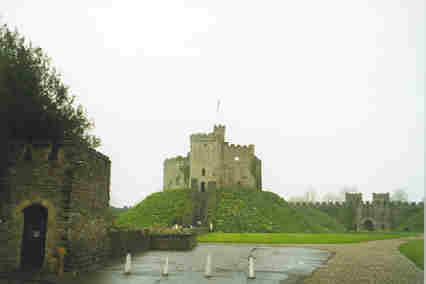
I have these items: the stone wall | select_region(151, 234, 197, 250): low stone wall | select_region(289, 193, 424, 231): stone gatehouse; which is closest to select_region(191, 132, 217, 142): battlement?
the stone wall

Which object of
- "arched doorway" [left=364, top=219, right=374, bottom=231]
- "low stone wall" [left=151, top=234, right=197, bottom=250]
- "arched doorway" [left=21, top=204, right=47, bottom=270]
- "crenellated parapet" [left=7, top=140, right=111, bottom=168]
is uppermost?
"crenellated parapet" [left=7, top=140, right=111, bottom=168]

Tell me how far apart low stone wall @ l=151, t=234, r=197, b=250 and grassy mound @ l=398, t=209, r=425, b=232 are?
172 feet

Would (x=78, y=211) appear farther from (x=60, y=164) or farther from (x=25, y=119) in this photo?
(x=25, y=119)

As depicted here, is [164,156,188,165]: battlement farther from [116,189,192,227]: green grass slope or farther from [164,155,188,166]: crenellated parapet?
[116,189,192,227]: green grass slope

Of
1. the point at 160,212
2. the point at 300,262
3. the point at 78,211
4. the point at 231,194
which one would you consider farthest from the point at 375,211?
the point at 78,211

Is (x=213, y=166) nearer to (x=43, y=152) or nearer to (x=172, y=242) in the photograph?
(x=172, y=242)

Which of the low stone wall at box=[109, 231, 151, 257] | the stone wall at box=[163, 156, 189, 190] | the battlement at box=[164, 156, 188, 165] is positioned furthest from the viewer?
the battlement at box=[164, 156, 188, 165]

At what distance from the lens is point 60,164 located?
14.5 m

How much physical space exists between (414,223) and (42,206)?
66.0 meters

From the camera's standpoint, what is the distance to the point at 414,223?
66.7 metres

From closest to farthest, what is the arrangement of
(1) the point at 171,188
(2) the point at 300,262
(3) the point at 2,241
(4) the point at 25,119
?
(3) the point at 2,241, (4) the point at 25,119, (2) the point at 300,262, (1) the point at 171,188

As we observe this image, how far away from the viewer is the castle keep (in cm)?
5944

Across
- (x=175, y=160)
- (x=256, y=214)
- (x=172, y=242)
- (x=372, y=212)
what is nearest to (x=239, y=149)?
(x=175, y=160)

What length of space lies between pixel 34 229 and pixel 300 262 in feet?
35.7
